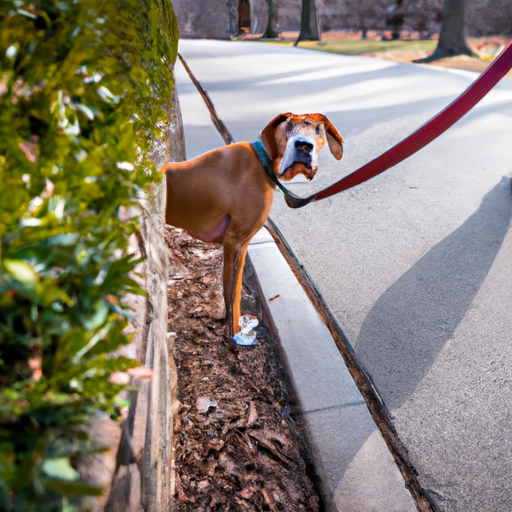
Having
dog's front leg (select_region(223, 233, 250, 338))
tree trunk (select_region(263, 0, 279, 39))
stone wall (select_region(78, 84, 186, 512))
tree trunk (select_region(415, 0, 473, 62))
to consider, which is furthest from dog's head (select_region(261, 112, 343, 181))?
tree trunk (select_region(263, 0, 279, 39))

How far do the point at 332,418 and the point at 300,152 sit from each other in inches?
46.1

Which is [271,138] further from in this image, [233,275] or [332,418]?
[332,418]

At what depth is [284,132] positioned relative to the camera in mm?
1806

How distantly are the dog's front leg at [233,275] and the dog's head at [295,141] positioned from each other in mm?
383

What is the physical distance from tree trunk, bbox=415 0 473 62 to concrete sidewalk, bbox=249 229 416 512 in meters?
6.92

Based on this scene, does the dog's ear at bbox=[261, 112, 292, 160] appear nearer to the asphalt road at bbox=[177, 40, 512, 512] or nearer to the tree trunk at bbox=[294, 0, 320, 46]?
the asphalt road at bbox=[177, 40, 512, 512]

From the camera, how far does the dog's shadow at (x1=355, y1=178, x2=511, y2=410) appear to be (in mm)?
2322

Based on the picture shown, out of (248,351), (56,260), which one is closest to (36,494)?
(56,260)

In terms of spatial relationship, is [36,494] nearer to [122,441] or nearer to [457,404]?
[122,441]

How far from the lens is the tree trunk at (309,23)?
8281 millimetres

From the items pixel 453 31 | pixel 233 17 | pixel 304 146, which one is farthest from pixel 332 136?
pixel 233 17

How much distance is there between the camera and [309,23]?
8.90 meters

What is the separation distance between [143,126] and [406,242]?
2621mm

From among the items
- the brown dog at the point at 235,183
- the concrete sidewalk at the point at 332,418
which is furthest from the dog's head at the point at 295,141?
the concrete sidewalk at the point at 332,418
